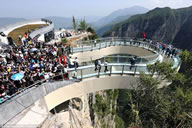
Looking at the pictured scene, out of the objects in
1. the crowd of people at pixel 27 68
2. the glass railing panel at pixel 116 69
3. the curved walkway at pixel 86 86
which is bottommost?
the curved walkway at pixel 86 86

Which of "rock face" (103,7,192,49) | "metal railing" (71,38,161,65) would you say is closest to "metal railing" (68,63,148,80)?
"metal railing" (71,38,161,65)

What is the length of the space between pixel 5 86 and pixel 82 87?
19.3ft

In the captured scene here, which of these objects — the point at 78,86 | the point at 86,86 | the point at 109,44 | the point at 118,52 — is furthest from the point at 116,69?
the point at 118,52

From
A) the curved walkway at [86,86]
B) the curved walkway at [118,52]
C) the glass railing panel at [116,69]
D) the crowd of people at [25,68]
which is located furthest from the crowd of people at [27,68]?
Answer: the curved walkway at [118,52]

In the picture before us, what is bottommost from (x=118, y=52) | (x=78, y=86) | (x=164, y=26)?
(x=78, y=86)

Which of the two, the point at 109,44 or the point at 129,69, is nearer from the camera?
the point at 129,69

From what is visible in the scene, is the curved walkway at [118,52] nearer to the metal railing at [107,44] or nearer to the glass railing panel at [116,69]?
the metal railing at [107,44]

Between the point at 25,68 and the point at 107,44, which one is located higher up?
the point at 107,44

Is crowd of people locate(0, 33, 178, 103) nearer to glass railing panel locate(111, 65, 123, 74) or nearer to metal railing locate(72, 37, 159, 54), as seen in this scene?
glass railing panel locate(111, 65, 123, 74)

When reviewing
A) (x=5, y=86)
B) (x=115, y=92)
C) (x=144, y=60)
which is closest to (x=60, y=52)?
(x=5, y=86)

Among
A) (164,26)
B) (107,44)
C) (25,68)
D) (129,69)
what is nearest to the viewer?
(25,68)

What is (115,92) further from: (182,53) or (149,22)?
(149,22)

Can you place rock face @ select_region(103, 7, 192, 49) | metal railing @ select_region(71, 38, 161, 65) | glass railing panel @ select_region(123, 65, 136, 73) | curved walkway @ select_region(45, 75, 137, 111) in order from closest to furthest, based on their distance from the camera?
curved walkway @ select_region(45, 75, 137, 111)
glass railing panel @ select_region(123, 65, 136, 73)
metal railing @ select_region(71, 38, 161, 65)
rock face @ select_region(103, 7, 192, 49)

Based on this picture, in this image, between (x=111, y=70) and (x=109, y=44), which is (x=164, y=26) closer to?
(x=109, y=44)
